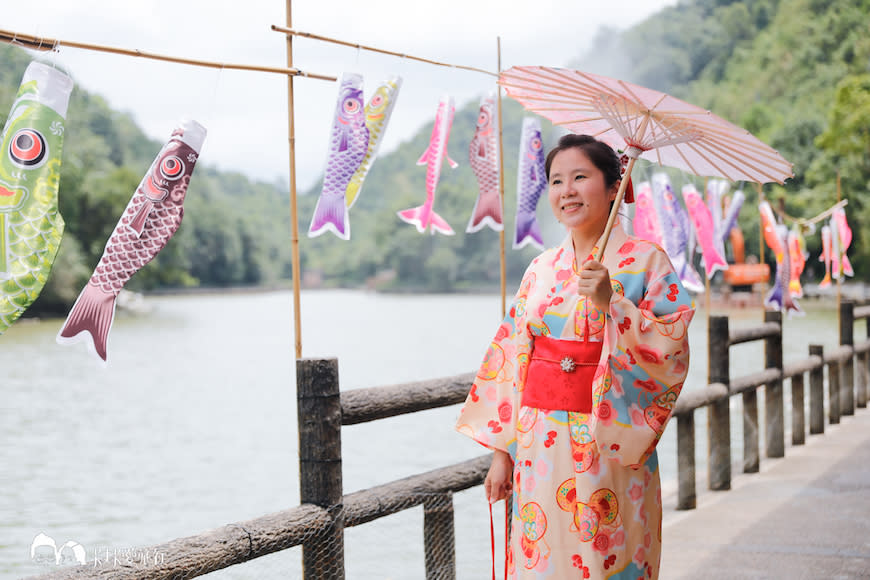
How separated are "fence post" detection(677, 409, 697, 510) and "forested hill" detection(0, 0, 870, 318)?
22.5 m

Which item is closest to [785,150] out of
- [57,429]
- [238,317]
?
[57,429]

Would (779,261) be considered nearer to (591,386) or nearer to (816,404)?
(816,404)

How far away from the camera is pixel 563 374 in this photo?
1.97 m

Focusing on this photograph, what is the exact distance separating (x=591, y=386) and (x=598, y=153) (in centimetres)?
54

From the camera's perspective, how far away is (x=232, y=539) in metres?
2.03

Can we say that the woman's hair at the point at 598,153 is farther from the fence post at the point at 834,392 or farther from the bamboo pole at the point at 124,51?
the fence post at the point at 834,392

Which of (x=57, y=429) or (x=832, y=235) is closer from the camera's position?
(x=832, y=235)

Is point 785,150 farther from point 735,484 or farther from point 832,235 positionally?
point 735,484

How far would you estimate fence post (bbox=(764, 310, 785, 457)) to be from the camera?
201 inches

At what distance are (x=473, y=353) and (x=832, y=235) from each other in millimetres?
24970

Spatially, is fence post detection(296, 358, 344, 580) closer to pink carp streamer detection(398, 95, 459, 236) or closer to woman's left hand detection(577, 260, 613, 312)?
woman's left hand detection(577, 260, 613, 312)

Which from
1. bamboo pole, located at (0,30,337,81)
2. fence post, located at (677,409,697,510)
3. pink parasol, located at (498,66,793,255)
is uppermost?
bamboo pole, located at (0,30,337,81)

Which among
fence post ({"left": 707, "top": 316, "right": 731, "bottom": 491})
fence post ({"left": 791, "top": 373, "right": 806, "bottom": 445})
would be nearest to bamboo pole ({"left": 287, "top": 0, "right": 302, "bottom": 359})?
fence post ({"left": 707, "top": 316, "right": 731, "bottom": 491})

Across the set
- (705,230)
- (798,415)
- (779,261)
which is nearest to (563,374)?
(705,230)
